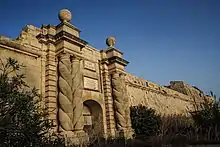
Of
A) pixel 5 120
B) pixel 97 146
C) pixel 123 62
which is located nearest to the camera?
pixel 5 120

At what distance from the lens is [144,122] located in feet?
38.3

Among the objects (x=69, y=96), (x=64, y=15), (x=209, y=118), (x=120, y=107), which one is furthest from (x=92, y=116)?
(x=209, y=118)

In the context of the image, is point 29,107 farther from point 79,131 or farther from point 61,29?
point 61,29

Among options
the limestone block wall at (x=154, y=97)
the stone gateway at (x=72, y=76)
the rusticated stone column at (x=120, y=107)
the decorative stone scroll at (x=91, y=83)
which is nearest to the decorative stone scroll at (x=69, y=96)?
the stone gateway at (x=72, y=76)

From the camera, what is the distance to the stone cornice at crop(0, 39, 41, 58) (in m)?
7.18

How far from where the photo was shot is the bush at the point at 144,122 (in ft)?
37.3

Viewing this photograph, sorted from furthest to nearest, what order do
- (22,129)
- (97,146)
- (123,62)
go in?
(123,62) → (97,146) → (22,129)

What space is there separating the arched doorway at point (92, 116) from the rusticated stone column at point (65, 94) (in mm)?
2430

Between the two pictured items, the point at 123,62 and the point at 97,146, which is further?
the point at 123,62

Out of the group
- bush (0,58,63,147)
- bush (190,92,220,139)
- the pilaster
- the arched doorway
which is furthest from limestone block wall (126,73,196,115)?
bush (0,58,63,147)

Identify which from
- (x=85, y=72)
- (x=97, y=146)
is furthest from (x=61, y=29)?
(x=97, y=146)

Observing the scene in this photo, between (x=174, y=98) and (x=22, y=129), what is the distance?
73.1 ft

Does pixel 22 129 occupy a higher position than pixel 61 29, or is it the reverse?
pixel 61 29

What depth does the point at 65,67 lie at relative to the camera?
26.7ft
